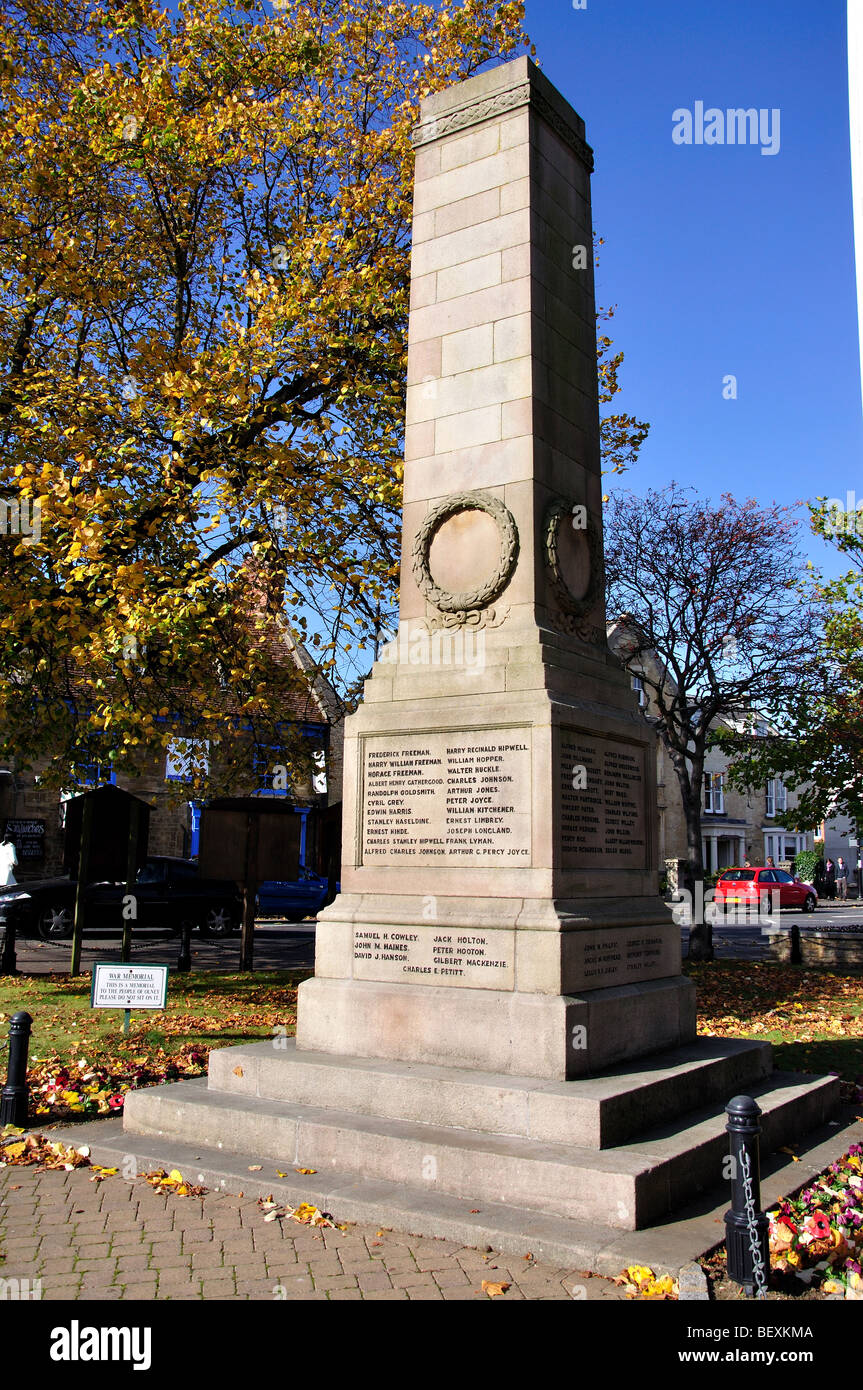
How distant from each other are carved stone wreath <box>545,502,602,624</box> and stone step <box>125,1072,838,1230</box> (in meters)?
3.79

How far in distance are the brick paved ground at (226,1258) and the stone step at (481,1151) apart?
0.46 meters

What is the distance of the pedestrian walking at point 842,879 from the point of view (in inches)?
2206

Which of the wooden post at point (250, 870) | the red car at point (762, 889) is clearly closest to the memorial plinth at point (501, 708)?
the wooden post at point (250, 870)

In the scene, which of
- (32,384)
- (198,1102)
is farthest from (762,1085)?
(32,384)

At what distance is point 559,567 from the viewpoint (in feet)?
25.7

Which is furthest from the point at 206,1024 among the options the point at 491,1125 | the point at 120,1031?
the point at 491,1125

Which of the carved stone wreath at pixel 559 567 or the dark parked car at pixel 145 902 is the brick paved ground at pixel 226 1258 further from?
the dark parked car at pixel 145 902

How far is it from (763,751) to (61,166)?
57.4 ft

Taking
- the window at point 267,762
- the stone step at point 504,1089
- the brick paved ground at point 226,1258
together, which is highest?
the window at point 267,762

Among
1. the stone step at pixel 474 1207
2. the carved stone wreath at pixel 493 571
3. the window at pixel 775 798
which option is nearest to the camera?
the stone step at pixel 474 1207

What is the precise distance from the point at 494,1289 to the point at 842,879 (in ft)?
193

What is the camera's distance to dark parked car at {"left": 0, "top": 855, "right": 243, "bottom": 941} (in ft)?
73.8
